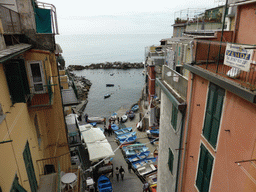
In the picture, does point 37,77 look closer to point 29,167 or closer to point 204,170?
point 29,167

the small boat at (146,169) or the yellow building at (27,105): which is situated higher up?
the yellow building at (27,105)

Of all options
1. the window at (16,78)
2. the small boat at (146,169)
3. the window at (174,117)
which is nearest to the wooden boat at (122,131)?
the small boat at (146,169)

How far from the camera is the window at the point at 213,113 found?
5680mm

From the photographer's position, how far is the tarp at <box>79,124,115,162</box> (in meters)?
18.1

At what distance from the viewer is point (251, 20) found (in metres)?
6.07

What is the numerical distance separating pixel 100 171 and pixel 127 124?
15736 mm

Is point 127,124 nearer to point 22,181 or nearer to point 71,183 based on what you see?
point 71,183

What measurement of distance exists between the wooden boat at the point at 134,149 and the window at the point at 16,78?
18.1m

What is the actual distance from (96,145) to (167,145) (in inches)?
410

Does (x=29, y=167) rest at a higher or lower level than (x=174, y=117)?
lower

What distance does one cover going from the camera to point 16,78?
6.53 metres

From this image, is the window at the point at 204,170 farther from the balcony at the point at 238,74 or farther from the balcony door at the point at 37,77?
the balcony door at the point at 37,77

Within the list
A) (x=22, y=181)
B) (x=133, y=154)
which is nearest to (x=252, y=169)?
(x=22, y=181)

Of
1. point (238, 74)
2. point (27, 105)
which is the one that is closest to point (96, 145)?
point (27, 105)
